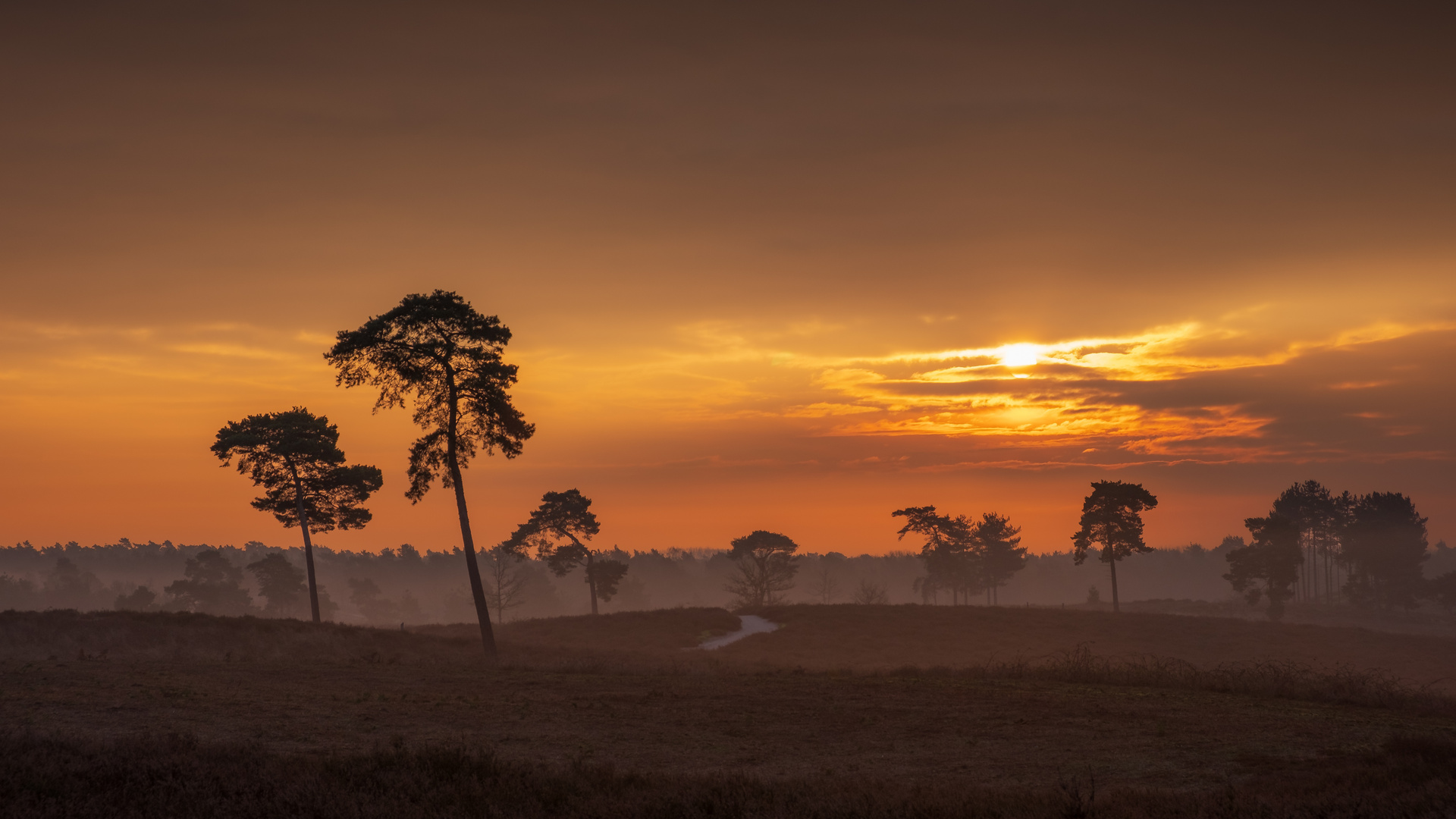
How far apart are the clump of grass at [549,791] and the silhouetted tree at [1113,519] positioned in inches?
2903

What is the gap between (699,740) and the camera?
1595cm

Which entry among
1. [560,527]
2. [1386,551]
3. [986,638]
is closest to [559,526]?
[560,527]

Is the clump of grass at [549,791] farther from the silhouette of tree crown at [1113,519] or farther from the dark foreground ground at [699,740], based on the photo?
the silhouette of tree crown at [1113,519]

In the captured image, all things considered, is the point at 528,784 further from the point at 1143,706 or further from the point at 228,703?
the point at 1143,706

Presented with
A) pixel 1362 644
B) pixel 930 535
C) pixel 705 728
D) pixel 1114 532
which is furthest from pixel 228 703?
pixel 930 535

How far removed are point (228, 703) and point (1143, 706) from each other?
1975 centimetres

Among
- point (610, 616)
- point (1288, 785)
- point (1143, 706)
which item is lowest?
point (610, 616)

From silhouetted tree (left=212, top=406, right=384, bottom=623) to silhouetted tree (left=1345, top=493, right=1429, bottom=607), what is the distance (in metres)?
108

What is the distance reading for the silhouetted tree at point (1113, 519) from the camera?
80688 mm

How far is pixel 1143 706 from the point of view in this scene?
746 inches

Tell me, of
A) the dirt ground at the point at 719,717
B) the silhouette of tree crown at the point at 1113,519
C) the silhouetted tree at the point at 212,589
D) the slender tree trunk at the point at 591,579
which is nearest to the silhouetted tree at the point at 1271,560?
the silhouette of tree crown at the point at 1113,519

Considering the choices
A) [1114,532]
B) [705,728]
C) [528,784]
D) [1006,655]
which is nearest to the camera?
[528,784]

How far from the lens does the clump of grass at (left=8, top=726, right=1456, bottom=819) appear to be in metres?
10.0

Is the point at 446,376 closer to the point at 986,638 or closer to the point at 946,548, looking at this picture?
the point at 986,638
